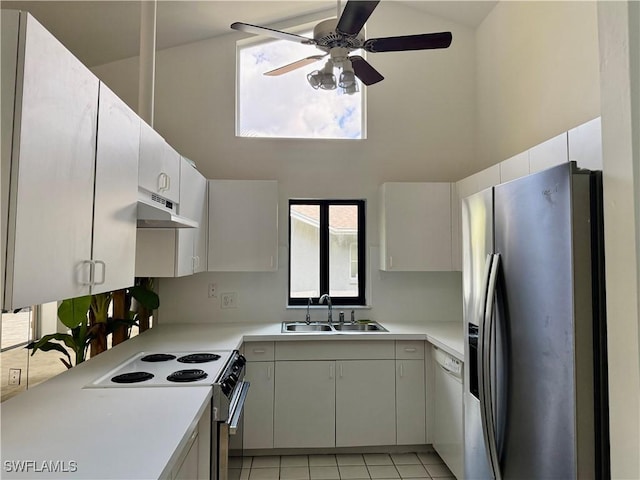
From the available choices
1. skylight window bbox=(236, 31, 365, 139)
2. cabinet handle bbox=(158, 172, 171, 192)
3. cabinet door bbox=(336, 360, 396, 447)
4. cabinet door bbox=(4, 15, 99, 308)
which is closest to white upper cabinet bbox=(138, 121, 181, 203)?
cabinet handle bbox=(158, 172, 171, 192)

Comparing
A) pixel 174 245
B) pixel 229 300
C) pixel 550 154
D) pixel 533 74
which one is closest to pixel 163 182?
pixel 174 245

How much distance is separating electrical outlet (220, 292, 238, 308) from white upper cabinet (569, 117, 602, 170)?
2.74 metres

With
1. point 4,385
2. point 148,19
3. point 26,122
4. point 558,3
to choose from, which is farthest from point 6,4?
point 558,3

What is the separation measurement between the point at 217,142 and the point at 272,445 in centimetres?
255

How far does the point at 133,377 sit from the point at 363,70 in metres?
2.14

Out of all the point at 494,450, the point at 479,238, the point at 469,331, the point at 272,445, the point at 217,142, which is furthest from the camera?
the point at 217,142

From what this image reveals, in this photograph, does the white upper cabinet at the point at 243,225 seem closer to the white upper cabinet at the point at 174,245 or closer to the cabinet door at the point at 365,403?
the white upper cabinet at the point at 174,245

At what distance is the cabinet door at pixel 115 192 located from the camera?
1.43 m

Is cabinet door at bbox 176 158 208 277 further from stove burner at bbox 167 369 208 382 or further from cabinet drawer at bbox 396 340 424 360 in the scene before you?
cabinet drawer at bbox 396 340 424 360

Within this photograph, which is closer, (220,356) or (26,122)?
(26,122)

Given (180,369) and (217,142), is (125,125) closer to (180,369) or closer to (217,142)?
(180,369)

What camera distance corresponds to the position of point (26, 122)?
1013 mm

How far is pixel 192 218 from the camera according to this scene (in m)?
2.90

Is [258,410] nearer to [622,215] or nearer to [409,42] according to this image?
[409,42]
